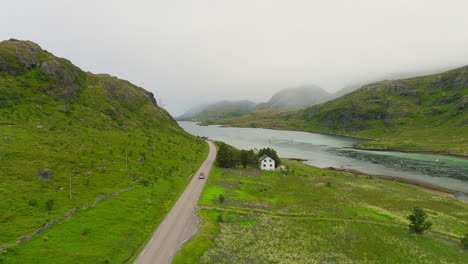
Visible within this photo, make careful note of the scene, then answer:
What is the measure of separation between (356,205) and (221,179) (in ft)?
157

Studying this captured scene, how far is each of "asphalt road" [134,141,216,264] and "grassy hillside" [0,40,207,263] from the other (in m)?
2.38

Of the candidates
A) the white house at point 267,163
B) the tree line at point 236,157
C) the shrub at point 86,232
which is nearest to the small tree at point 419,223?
the white house at point 267,163

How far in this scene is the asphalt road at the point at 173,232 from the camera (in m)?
33.6

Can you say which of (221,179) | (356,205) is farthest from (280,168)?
(356,205)

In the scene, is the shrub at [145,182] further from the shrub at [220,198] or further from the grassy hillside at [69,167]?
the shrub at [220,198]

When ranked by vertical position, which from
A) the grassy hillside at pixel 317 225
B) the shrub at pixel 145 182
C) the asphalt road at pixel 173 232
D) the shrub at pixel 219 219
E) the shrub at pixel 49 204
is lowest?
the grassy hillside at pixel 317 225

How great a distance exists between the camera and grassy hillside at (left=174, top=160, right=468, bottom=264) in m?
38.5

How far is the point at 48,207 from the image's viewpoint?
133ft

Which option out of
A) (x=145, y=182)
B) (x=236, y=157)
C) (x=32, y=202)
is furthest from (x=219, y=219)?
(x=236, y=157)

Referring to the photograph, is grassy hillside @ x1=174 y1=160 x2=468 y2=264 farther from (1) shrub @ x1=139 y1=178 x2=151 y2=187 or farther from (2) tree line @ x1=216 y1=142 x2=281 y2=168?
(2) tree line @ x1=216 y1=142 x2=281 y2=168

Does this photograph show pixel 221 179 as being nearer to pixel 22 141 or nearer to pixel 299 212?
pixel 299 212

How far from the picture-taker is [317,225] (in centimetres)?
5119

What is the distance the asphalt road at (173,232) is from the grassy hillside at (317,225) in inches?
88.6

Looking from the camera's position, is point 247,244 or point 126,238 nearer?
point 126,238
